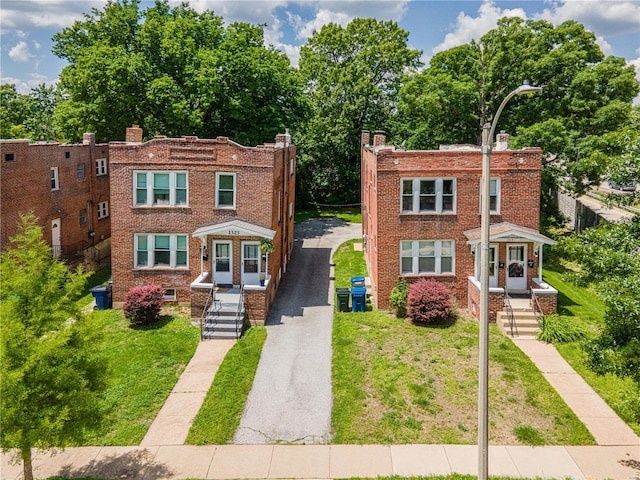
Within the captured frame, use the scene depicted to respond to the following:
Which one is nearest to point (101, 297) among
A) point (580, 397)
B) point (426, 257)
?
point (426, 257)

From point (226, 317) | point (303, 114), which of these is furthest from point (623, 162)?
point (303, 114)

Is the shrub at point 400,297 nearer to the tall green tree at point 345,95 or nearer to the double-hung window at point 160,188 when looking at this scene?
the double-hung window at point 160,188

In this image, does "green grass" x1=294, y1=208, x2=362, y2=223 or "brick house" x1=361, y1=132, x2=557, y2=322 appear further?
"green grass" x1=294, y1=208, x2=362, y2=223

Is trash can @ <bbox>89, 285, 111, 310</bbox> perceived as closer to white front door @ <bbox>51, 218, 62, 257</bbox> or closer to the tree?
white front door @ <bbox>51, 218, 62, 257</bbox>

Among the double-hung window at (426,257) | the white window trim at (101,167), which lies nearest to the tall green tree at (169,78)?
the white window trim at (101,167)

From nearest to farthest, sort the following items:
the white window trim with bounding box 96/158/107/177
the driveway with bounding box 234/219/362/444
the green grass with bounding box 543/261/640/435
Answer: the green grass with bounding box 543/261/640/435 → the driveway with bounding box 234/219/362/444 → the white window trim with bounding box 96/158/107/177

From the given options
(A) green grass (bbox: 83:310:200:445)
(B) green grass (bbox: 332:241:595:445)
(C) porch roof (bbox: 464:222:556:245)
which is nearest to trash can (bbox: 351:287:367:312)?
(B) green grass (bbox: 332:241:595:445)
